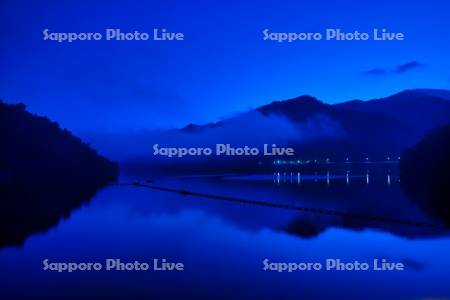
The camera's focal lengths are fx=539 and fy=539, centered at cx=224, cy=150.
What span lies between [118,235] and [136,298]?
3325mm

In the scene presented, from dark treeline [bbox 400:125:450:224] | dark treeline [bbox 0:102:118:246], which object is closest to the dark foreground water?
dark treeline [bbox 0:102:118:246]

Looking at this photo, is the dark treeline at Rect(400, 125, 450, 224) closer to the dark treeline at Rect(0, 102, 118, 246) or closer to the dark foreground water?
the dark treeline at Rect(0, 102, 118, 246)

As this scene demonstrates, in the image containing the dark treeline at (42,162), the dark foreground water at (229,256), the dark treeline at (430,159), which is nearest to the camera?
the dark foreground water at (229,256)

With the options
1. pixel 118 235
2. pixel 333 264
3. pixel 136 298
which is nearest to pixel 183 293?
pixel 136 298

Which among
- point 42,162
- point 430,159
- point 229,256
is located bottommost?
point 229,256

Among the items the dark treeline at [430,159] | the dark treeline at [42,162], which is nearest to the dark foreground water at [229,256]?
the dark treeline at [42,162]

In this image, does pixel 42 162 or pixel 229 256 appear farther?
pixel 42 162

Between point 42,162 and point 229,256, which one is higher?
point 42,162

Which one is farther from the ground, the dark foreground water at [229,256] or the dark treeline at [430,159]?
the dark treeline at [430,159]

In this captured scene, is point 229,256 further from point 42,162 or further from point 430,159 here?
point 42,162

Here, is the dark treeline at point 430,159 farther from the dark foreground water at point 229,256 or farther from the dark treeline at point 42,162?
the dark foreground water at point 229,256

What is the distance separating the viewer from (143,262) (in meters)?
5.77

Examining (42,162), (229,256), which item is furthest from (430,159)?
(229,256)

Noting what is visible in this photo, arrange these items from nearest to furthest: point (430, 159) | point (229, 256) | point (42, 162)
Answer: point (229, 256) < point (430, 159) < point (42, 162)
